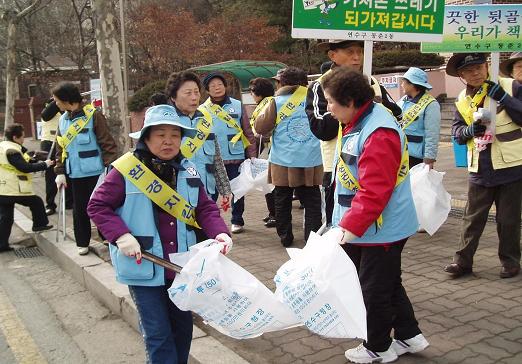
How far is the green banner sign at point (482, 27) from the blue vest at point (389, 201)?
161 cm

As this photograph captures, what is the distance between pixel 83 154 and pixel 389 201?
158 inches

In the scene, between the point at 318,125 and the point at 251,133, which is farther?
the point at 251,133

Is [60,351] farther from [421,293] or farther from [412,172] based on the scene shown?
[412,172]

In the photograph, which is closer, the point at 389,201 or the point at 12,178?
the point at 389,201

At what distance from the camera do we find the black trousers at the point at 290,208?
5.76 m

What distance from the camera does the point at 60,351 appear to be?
4.19 meters

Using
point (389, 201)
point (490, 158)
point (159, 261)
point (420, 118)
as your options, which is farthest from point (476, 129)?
point (159, 261)

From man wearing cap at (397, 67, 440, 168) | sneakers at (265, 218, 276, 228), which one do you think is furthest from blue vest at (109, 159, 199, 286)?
sneakers at (265, 218, 276, 228)

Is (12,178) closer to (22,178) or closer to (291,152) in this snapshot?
(22,178)

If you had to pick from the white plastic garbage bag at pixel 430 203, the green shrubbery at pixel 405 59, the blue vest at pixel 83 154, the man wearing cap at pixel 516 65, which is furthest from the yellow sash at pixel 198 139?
the green shrubbery at pixel 405 59

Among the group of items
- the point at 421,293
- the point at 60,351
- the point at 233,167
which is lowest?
the point at 60,351

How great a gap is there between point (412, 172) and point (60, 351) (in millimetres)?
3477

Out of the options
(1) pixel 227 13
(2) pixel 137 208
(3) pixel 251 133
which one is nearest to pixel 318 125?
(2) pixel 137 208

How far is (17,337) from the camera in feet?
14.7
